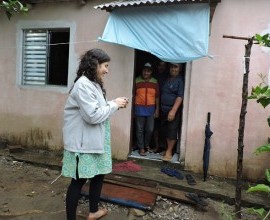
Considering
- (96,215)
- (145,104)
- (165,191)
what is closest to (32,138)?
(145,104)

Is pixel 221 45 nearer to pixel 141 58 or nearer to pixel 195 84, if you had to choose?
pixel 195 84

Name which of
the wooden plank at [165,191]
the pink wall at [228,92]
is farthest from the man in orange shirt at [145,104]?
the wooden plank at [165,191]

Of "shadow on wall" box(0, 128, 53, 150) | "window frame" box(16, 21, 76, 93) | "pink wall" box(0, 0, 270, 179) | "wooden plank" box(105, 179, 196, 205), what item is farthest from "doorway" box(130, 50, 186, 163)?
"shadow on wall" box(0, 128, 53, 150)

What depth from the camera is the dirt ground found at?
13.9ft

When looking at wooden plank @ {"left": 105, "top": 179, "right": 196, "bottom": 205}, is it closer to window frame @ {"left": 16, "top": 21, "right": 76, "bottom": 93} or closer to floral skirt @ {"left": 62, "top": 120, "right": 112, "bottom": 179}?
floral skirt @ {"left": 62, "top": 120, "right": 112, "bottom": 179}

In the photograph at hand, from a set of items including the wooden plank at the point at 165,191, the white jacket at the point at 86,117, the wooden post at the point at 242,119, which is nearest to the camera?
the white jacket at the point at 86,117

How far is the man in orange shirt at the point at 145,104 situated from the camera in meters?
6.04

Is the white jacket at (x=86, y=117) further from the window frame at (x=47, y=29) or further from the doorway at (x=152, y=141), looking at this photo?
the window frame at (x=47, y=29)

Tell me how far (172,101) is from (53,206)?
2.73 m

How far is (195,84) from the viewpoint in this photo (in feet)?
18.1

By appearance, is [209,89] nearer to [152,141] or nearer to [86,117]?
[152,141]

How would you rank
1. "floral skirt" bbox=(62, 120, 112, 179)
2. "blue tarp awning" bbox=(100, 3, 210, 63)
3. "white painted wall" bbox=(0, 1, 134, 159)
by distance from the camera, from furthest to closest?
1. "white painted wall" bbox=(0, 1, 134, 159)
2. "blue tarp awning" bbox=(100, 3, 210, 63)
3. "floral skirt" bbox=(62, 120, 112, 179)

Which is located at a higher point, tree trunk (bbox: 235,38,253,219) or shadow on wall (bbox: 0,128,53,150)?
tree trunk (bbox: 235,38,253,219)

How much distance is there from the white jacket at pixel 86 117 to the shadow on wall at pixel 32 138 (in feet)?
11.9
